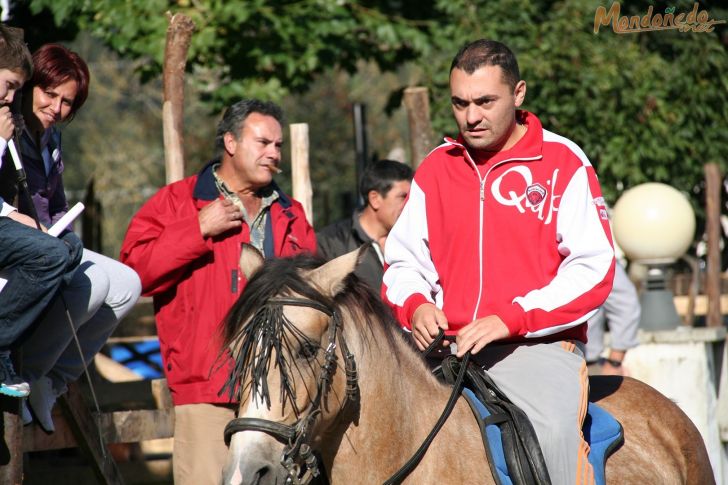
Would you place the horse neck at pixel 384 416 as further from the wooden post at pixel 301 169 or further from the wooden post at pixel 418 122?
the wooden post at pixel 418 122

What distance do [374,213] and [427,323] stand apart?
313 cm

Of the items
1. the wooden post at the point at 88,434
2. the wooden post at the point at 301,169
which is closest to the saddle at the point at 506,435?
the wooden post at the point at 88,434

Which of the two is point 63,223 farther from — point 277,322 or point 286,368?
point 286,368

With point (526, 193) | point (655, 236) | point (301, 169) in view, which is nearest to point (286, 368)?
point (526, 193)

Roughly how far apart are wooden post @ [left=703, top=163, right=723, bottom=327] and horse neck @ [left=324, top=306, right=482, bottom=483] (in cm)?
729

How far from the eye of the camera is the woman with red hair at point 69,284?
4582 mm

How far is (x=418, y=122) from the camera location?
340 inches

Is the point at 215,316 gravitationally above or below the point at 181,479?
above

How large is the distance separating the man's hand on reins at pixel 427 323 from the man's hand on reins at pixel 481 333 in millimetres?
90

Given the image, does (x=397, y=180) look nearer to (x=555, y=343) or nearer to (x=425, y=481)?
(x=555, y=343)

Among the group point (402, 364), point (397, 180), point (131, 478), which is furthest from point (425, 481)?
point (131, 478)

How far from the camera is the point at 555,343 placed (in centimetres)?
392

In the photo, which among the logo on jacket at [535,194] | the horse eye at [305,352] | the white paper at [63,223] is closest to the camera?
the horse eye at [305,352]

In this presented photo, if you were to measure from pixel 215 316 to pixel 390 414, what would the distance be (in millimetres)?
1679
